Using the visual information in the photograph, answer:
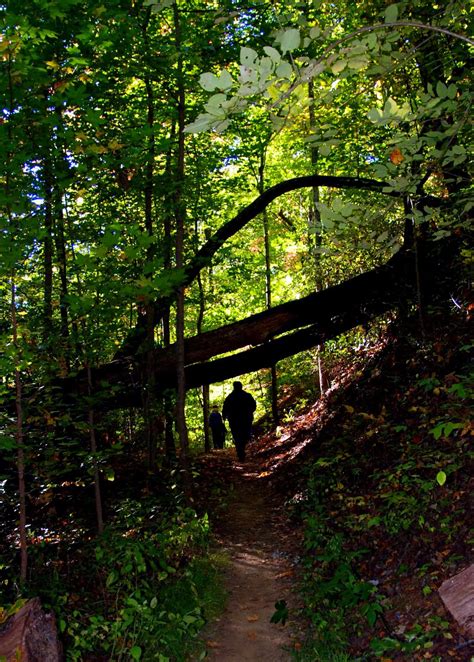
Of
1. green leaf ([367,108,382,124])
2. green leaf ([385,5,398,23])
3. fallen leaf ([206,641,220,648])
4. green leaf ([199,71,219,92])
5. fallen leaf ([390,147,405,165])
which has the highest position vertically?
green leaf ([385,5,398,23])

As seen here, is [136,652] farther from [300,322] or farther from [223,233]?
[223,233]

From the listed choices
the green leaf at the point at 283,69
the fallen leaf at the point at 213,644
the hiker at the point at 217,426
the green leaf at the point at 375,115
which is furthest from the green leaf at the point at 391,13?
the hiker at the point at 217,426

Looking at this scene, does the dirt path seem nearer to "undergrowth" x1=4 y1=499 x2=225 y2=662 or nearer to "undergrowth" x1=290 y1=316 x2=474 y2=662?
"undergrowth" x1=4 y1=499 x2=225 y2=662

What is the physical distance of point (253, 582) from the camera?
623 centimetres

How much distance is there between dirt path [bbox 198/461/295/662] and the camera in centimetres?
492

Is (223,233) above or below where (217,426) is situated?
above

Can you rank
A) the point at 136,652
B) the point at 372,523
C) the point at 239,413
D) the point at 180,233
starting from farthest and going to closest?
1. the point at 239,413
2. the point at 180,233
3. the point at 372,523
4. the point at 136,652

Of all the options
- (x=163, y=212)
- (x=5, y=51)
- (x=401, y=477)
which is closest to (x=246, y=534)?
(x=401, y=477)

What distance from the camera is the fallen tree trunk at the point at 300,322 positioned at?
982 centimetres

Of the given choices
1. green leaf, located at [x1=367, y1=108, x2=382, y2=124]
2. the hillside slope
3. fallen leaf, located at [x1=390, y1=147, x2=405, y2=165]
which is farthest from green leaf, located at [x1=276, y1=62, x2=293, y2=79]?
the hillside slope

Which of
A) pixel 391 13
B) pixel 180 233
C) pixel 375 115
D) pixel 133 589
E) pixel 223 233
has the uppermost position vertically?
pixel 223 233

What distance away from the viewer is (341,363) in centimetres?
1379

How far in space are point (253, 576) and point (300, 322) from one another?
218 inches

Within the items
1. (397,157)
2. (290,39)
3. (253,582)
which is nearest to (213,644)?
(253,582)
